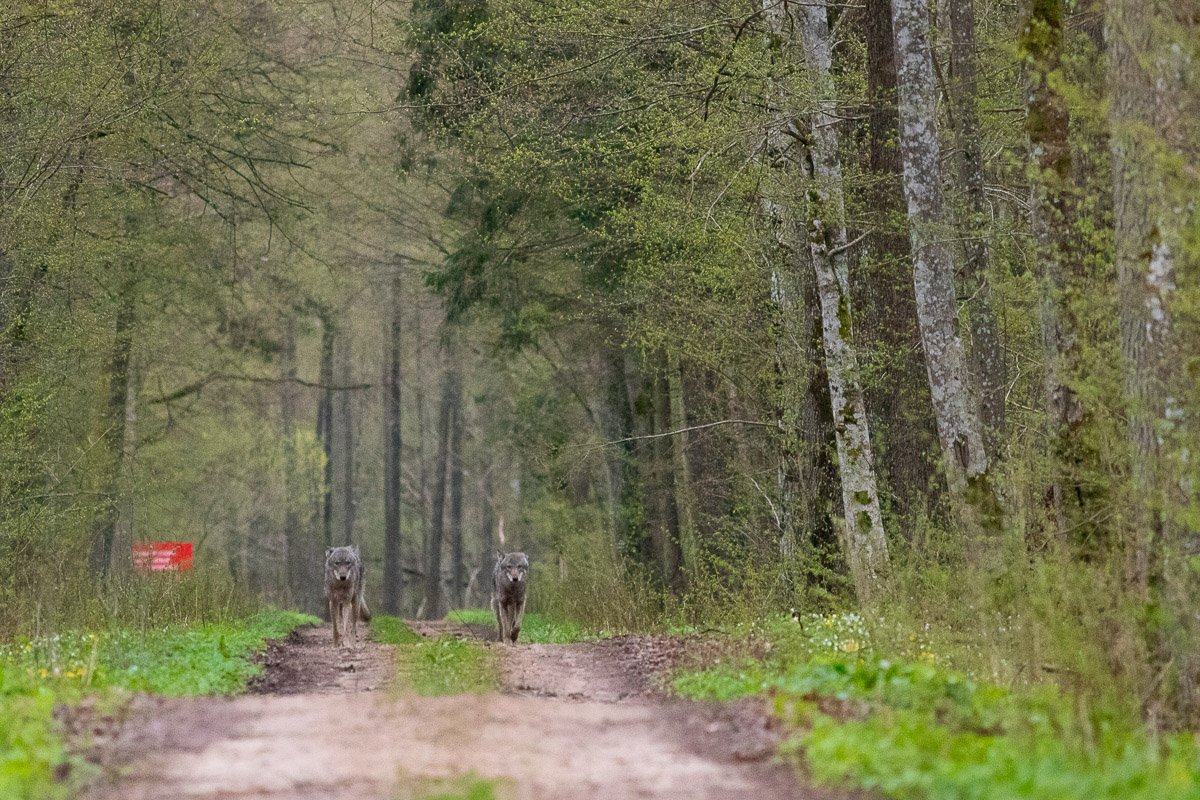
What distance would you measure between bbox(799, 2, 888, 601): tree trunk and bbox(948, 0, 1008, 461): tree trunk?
1482 mm

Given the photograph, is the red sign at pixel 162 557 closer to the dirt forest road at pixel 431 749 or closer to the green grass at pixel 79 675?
the green grass at pixel 79 675

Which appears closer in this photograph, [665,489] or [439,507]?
[665,489]

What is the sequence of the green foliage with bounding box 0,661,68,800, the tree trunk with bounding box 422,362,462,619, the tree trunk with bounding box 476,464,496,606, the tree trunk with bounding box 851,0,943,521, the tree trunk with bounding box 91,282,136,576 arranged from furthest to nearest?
the tree trunk with bounding box 476,464,496,606 → the tree trunk with bounding box 422,362,462,619 → the tree trunk with bounding box 91,282,136,576 → the tree trunk with bounding box 851,0,943,521 → the green foliage with bounding box 0,661,68,800

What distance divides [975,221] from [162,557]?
22763 millimetres

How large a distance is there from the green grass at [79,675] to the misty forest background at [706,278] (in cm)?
157

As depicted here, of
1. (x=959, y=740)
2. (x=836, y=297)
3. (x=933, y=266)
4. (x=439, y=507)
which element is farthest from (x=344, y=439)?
(x=959, y=740)

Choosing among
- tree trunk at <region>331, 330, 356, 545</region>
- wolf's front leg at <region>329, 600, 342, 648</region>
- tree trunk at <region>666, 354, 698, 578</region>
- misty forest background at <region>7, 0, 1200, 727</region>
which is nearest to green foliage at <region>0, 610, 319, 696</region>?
misty forest background at <region>7, 0, 1200, 727</region>

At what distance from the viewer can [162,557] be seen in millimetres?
35625

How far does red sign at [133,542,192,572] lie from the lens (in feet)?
80.8

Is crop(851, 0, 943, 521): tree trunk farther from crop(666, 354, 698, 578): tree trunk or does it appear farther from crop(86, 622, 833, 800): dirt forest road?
crop(86, 622, 833, 800): dirt forest road

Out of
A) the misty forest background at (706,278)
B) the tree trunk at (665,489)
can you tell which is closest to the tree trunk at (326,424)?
the misty forest background at (706,278)

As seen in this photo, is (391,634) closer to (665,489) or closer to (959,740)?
(665,489)

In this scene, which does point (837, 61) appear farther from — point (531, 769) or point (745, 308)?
point (531, 769)

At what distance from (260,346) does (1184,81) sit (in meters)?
32.3
